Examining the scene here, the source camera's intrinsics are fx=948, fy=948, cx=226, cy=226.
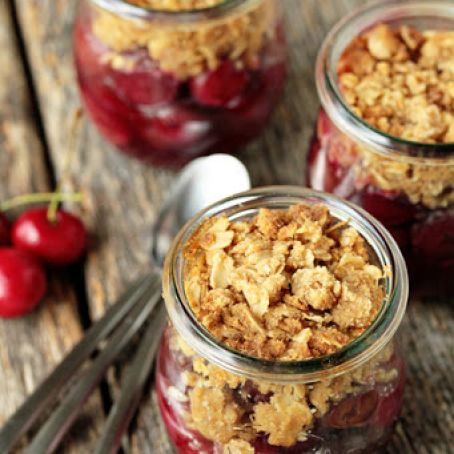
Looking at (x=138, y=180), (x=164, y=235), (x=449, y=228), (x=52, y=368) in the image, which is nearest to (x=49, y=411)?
(x=52, y=368)

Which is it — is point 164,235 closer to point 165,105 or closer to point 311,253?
point 165,105

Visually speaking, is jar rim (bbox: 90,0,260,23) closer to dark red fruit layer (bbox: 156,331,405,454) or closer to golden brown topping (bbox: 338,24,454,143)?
golden brown topping (bbox: 338,24,454,143)

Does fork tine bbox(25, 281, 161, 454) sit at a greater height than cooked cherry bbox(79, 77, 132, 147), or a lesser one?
lesser

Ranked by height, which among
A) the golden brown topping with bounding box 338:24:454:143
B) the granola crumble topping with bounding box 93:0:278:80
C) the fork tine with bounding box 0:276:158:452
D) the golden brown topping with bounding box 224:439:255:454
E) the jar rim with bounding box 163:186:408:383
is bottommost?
the fork tine with bounding box 0:276:158:452

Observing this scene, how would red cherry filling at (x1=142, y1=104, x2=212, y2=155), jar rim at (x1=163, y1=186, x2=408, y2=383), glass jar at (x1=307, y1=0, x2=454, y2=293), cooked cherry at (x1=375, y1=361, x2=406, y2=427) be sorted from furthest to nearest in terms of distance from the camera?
1. red cherry filling at (x1=142, y1=104, x2=212, y2=155)
2. glass jar at (x1=307, y1=0, x2=454, y2=293)
3. cooked cherry at (x1=375, y1=361, x2=406, y2=427)
4. jar rim at (x1=163, y1=186, x2=408, y2=383)

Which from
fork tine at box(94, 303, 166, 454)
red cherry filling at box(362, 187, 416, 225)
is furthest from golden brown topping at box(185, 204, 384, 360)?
fork tine at box(94, 303, 166, 454)

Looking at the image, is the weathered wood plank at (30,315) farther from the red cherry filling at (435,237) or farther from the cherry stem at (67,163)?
the red cherry filling at (435,237)

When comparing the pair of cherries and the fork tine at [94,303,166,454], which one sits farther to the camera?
the pair of cherries
